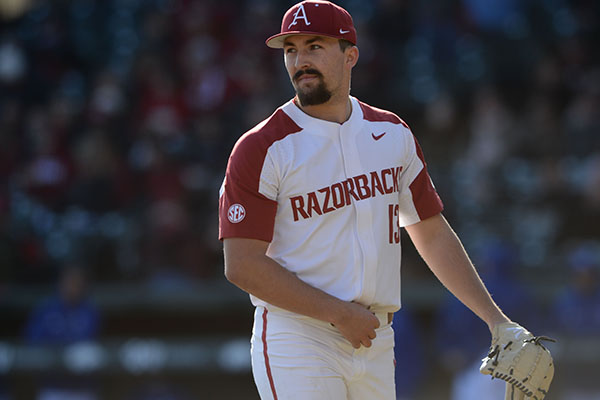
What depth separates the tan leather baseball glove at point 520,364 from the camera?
10.8 feet

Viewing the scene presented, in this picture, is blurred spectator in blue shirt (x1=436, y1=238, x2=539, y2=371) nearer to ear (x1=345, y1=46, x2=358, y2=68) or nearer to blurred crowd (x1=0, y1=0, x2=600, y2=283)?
blurred crowd (x1=0, y1=0, x2=600, y2=283)

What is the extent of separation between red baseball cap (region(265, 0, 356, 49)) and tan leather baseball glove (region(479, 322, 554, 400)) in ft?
3.91

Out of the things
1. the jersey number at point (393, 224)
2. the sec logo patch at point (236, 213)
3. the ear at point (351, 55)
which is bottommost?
the jersey number at point (393, 224)

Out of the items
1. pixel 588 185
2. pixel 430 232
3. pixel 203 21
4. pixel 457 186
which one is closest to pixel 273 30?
pixel 203 21

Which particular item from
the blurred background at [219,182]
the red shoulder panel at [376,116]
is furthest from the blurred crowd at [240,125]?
the red shoulder panel at [376,116]

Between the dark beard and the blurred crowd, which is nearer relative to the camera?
the dark beard

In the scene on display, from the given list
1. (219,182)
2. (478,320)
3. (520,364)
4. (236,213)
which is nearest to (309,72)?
(236,213)

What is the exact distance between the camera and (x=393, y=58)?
33.7 feet

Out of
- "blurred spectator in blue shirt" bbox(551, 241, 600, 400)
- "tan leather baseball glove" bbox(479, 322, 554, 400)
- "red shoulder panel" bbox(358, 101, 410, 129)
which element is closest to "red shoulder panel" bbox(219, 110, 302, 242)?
"red shoulder panel" bbox(358, 101, 410, 129)

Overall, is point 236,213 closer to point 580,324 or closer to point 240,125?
point 580,324

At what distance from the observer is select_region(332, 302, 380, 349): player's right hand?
3195 millimetres

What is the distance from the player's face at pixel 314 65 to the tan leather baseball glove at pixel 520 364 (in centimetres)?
105

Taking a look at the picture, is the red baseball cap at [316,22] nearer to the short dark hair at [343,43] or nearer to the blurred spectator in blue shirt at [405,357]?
the short dark hair at [343,43]

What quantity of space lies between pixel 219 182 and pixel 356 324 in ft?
20.3
